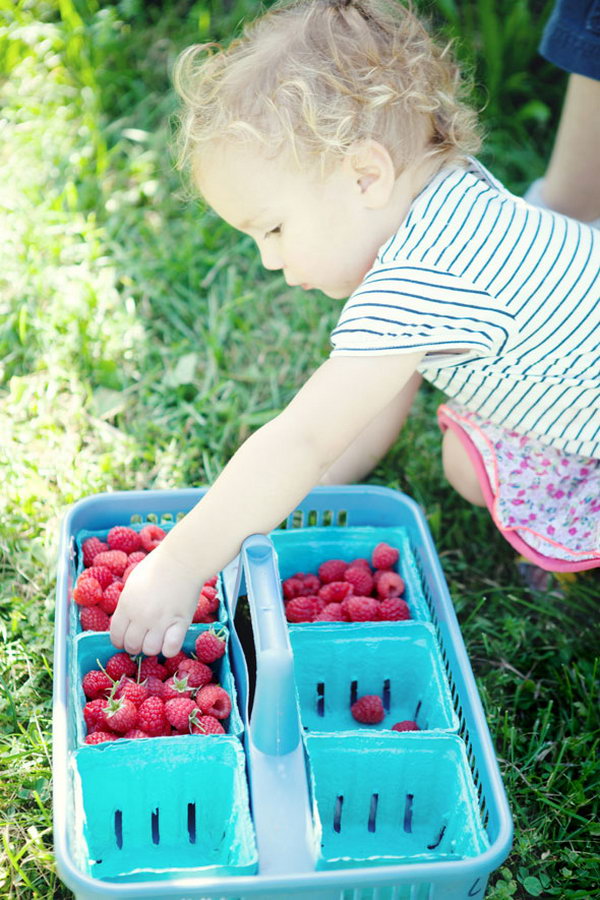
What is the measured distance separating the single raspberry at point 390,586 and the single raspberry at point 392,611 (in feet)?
0.09

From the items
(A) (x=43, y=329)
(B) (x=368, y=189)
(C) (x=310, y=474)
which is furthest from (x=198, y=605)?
(A) (x=43, y=329)

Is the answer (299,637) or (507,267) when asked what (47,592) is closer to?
(299,637)

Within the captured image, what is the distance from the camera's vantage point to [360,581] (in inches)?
59.1

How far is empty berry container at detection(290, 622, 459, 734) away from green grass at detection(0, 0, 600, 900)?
5.3 inches

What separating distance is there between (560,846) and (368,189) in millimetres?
862

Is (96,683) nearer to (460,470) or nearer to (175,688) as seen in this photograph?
(175,688)

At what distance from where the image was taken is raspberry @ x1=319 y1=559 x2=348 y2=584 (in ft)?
5.04

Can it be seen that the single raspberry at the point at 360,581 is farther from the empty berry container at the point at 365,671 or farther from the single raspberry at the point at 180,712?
the single raspberry at the point at 180,712

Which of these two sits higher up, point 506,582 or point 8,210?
point 8,210

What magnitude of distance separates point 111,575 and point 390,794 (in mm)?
468

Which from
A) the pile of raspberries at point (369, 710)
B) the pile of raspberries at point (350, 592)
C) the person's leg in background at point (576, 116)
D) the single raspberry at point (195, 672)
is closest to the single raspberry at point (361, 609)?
the pile of raspberries at point (350, 592)

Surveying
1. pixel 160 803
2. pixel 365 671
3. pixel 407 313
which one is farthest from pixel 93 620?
pixel 407 313

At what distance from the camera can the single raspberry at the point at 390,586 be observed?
1489 mm

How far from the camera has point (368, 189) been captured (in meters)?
1.28
